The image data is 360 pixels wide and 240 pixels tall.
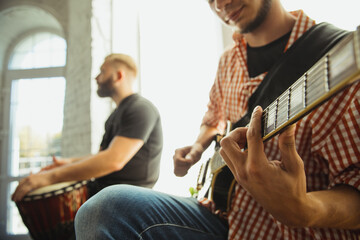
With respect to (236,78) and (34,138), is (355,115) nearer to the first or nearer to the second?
(236,78)

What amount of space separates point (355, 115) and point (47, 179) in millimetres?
1381

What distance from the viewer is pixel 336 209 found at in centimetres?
50

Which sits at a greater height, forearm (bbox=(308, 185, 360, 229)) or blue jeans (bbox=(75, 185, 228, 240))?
forearm (bbox=(308, 185, 360, 229))

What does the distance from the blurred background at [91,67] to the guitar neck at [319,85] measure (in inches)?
43.6

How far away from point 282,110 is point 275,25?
54 cm

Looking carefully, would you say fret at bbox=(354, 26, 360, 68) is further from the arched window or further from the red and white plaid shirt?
the arched window

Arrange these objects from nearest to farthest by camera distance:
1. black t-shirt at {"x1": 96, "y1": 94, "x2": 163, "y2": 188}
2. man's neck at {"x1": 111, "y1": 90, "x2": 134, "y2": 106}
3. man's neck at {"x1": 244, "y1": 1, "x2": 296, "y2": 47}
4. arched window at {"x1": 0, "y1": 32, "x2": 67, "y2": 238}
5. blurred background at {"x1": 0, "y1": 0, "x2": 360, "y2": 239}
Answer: man's neck at {"x1": 244, "y1": 1, "x2": 296, "y2": 47} < black t-shirt at {"x1": 96, "y1": 94, "x2": 163, "y2": 188} < man's neck at {"x1": 111, "y1": 90, "x2": 134, "y2": 106} < blurred background at {"x1": 0, "y1": 0, "x2": 360, "y2": 239} < arched window at {"x1": 0, "y1": 32, "x2": 67, "y2": 238}

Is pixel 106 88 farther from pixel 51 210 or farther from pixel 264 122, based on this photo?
pixel 264 122

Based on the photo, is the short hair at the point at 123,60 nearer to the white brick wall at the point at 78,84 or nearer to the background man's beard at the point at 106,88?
the background man's beard at the point at 106,88

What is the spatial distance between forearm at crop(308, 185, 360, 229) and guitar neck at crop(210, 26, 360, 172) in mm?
173

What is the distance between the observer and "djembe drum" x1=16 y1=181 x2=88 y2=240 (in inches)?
51.0

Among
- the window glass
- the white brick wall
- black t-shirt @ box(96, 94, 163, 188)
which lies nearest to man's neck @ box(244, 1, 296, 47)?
black t-shirt @ box(96, 94, 163, 188)

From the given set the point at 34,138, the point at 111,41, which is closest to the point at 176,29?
the point at 111,41

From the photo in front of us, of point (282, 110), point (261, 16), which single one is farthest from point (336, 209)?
point (261, 16)
